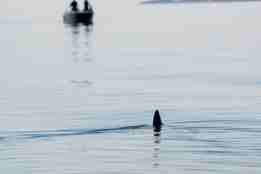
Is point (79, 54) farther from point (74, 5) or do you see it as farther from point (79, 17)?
point (79, 17)

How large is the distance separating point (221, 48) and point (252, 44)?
17.3 ft

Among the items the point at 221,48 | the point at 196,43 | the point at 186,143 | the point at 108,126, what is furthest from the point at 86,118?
the point at 196,43

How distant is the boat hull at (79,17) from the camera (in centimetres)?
12425

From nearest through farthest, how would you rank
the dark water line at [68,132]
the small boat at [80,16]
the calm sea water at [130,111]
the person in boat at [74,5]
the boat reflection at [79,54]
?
1. the calm sea water at [130,111]
2. the dark water line at [68,132]
3. the boat reflection at [79,54]
4. the person in boat at [74,5]
5. the small boat at [80,16]

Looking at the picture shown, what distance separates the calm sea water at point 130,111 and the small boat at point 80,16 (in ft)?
138

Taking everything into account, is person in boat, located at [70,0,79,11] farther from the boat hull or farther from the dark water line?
the dark water line

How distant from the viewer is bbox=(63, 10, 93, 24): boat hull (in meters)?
124

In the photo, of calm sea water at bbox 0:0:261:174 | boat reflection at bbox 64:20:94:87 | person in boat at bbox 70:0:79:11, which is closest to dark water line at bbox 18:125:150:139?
calm sea water at bbox 0:0:261:174

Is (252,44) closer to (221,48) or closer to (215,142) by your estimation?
(221,48)

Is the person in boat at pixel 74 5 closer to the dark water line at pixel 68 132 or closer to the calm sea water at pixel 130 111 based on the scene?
the calm sea water at pixel 130 111

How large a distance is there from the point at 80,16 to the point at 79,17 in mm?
→ 463

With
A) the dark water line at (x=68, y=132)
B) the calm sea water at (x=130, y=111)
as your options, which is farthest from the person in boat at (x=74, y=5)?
the dark water line at (x=68, y=132)

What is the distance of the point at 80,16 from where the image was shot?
410 ft

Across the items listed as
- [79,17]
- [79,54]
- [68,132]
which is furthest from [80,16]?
[68,132]
